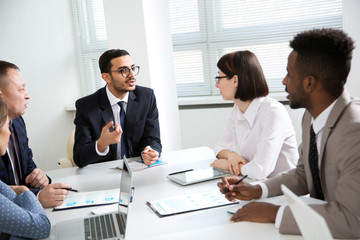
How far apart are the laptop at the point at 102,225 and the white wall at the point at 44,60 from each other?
11.7ft

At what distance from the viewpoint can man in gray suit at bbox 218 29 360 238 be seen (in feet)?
4.60

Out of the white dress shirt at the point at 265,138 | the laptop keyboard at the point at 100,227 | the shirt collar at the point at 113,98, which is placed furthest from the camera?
the shirt collar at the point at 113,98

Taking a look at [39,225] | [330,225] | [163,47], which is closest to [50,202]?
[39,225]

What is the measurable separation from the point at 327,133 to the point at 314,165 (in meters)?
0.19

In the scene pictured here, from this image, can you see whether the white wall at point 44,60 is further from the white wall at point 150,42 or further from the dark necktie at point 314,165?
the dark necktie at point 314,165

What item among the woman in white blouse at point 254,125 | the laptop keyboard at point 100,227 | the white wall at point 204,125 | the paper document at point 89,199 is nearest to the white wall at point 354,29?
the white wall at point 204,125

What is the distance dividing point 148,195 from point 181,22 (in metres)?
3.05

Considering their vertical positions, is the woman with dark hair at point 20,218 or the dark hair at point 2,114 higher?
the dark hair at point 2,114

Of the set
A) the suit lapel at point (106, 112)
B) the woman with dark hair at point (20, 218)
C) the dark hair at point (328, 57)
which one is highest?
the dark hair at point (328, 57)

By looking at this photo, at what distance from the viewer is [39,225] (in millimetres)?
1676

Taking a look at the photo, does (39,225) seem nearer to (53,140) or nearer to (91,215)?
(91,215)

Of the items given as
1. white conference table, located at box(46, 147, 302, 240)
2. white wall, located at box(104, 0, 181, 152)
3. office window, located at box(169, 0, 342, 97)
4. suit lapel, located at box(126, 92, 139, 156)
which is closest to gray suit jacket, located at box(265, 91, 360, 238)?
white conference table, located at box(46, 147, 302, 240)

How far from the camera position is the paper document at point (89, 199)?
206 centimetres

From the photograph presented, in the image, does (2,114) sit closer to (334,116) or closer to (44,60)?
(334,116)
